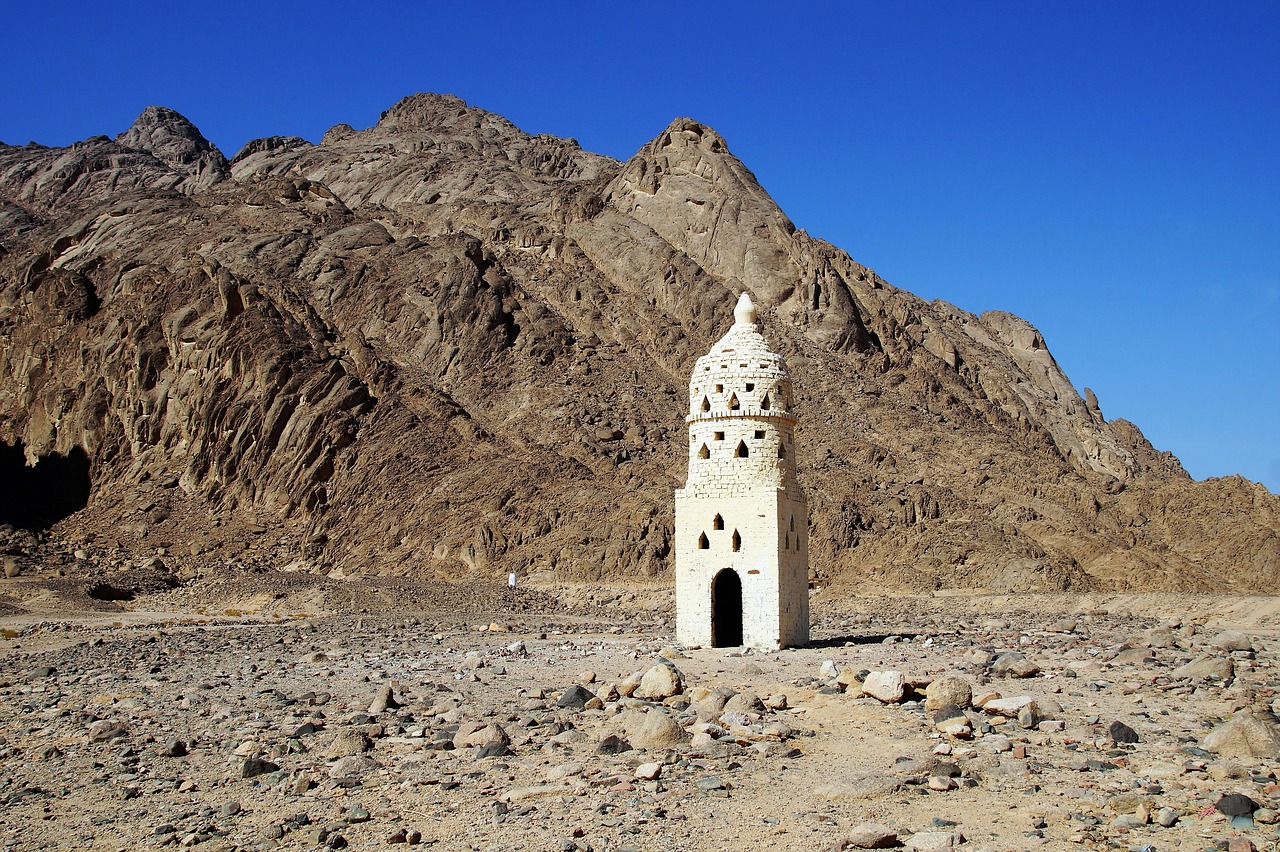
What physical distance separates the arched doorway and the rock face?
858 inches

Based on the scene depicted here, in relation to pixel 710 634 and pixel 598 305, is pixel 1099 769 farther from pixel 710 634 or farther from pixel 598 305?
pixel 598 305

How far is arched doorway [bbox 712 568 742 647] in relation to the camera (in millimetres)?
23628

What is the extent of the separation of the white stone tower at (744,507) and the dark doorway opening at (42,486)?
4146 centimetres

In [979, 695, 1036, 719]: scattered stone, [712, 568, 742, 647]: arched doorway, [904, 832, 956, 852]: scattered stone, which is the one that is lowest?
[904, 832, 956, 852]: scattered stone

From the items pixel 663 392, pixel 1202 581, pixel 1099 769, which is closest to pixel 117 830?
pixel 1099 769

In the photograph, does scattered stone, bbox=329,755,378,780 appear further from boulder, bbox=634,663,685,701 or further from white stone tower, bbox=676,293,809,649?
white stone tower, bbox=676,293,809,649

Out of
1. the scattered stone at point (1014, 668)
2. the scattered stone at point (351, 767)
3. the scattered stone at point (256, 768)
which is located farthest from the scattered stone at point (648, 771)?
the scattered stone at point (1014, 668)

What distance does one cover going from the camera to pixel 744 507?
22.7m

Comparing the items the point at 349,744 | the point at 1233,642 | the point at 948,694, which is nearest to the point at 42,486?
the point at 349,744

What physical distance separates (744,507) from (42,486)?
1775 inches

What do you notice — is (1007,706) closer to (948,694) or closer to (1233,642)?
(948,694)

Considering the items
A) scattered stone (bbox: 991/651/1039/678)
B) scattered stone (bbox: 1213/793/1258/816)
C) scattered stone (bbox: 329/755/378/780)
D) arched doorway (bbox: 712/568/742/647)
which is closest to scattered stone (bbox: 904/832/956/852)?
scattered stone (bbox: 1213/793/1258/816)

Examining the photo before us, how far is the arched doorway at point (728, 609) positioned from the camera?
2363 centimetres

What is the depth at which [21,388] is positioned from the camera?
60594 millimetres
